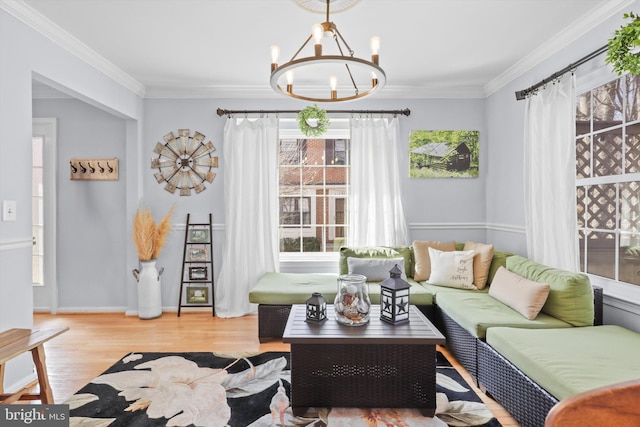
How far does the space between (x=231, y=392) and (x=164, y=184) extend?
2.71 metres

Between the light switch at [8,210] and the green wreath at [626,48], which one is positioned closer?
the green wreath at [626,48]

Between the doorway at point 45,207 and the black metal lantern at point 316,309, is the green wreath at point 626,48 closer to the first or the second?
the black metal lantern at point 316,309

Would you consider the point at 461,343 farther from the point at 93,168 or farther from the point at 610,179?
the point at 93,168

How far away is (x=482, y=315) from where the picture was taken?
8.33ft

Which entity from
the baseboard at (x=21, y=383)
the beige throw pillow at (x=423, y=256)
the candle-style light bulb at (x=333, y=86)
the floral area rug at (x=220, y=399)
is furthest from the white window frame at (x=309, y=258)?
the baseboard at (x=21, y=383)

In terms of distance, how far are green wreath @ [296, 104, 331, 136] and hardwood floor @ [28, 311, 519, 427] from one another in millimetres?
2152

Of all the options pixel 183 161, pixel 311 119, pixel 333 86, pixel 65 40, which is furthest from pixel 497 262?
pixel 65 40

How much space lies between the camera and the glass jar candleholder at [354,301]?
7.11 feet

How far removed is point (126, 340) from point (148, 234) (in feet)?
3.66

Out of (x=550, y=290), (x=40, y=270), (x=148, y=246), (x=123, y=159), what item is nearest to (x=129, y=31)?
(x=123, y=159)

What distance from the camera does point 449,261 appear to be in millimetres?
3521

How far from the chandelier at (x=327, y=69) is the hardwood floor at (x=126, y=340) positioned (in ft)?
7.13

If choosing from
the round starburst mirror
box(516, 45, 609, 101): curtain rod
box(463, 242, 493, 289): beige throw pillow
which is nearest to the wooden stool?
the round starburst mirror

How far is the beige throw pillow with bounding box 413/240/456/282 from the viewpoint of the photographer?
3734 mm
